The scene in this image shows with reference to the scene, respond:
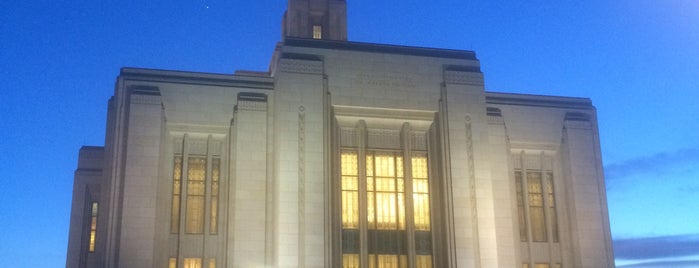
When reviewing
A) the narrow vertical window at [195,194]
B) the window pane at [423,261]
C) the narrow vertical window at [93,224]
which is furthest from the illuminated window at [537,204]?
the narrow vertical window at [93,224]

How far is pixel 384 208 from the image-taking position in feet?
116

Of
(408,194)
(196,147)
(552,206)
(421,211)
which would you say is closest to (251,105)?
(196,147)

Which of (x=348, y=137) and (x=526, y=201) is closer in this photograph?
(x=348, y=137)

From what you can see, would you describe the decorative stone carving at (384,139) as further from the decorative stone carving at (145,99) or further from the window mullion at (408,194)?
the decorative stone carving at (145,99)

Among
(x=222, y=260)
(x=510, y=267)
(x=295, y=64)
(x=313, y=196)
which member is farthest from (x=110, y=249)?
(x=510, y=267)

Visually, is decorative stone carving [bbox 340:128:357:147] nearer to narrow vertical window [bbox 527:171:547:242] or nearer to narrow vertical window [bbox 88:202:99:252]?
narrow vertical window [bbox 527:171:547:242]

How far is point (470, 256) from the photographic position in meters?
34.4

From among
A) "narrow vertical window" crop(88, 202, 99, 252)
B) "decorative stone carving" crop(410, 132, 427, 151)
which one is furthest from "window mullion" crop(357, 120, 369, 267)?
"narrow vertical window" crop(88, 202, 99, 252)

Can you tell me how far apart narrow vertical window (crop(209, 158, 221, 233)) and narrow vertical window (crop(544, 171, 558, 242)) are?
16.9 metres

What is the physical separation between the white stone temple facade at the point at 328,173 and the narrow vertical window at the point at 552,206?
0.36 ft

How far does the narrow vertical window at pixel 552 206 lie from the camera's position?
39.1 m

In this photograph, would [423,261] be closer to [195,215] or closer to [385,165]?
[385,165]

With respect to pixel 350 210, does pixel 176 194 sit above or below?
above

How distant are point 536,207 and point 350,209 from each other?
1056 centimetres
